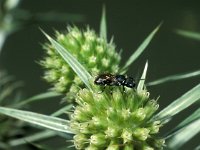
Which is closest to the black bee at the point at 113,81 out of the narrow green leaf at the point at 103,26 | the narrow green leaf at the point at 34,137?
the narrow green leaf at the point at 103,26

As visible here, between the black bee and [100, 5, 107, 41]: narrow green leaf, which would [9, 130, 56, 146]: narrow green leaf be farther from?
the black bee

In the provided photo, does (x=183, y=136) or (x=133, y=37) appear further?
(x=133, y=37)

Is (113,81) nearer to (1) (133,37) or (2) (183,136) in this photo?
(2) (183,136)

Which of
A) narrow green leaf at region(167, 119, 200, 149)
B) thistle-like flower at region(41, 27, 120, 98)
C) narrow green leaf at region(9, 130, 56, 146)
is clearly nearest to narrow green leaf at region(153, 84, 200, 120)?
narrow green leaf at region(167, 119, 200, 149)

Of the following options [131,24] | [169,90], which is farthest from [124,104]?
[131,24]

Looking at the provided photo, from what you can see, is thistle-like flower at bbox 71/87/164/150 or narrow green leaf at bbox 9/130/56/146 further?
narrow green leaf at bbox 9/130/56/146

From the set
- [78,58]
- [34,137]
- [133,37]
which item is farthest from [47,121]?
[133,37]

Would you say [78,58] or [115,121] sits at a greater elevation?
[78,58]
